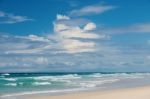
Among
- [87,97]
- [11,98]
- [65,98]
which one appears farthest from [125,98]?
[11,98]

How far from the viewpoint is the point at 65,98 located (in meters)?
10.7

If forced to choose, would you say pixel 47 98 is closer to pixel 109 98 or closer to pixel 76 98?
pixel 76 98

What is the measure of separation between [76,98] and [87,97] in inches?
15.9

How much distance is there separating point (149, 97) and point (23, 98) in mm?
4041

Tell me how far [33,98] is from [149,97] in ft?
12.2

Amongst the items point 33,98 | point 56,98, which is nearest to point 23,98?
point 33,98

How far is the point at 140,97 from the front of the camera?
35.7 ft

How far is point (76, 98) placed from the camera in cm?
1066

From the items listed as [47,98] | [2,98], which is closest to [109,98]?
[47,98]

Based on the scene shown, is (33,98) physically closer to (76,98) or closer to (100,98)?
(76,98)

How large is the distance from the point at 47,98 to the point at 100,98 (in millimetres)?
1685

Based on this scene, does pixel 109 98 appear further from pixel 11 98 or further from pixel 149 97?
pixel 11 98

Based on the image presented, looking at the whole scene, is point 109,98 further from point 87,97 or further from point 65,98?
point 65,98

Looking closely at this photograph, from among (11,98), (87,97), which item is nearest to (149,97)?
(87,97)
